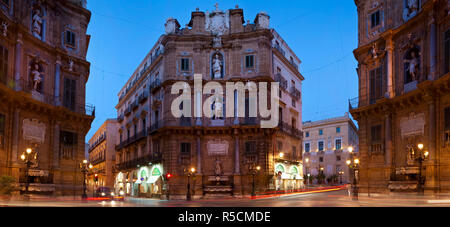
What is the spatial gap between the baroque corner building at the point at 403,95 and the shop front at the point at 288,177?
1354 centimetres

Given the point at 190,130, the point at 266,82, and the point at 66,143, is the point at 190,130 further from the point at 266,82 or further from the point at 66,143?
the point at 66,143

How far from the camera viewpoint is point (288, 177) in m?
42.6

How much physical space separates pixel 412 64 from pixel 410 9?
132 inches

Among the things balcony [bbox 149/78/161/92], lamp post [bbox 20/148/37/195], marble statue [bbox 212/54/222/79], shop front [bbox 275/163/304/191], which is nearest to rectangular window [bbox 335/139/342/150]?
shop front [bbox 275/163/304/191]

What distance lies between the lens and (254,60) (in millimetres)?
39938

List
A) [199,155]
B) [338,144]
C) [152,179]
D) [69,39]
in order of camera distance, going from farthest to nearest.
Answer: [338,144], [152,179], [199,155], [69,39]

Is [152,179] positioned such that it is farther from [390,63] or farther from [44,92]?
[390,63]

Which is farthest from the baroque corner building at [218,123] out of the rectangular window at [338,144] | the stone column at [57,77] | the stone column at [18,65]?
the rectangular window at [338,144]

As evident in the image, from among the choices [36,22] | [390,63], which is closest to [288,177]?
[390,63]

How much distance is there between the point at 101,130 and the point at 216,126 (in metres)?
41.8

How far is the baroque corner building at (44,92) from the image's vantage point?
23594 mm

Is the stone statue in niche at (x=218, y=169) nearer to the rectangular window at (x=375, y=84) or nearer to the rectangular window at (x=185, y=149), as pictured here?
the rectangular window at (x=185, y=149)
